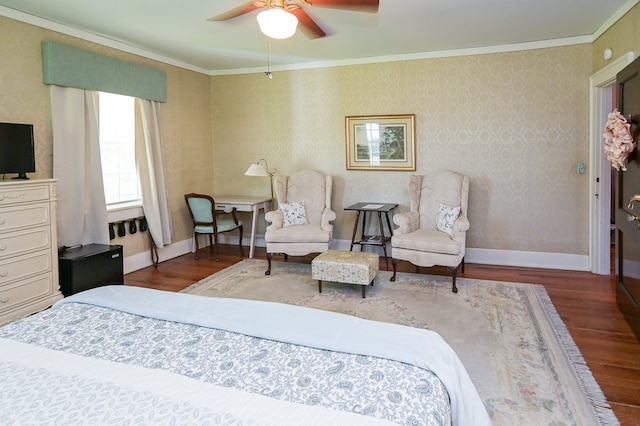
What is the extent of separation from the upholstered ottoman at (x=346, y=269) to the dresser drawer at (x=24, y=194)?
2.31m

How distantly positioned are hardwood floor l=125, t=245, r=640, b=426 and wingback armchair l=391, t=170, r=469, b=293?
21.2 inches

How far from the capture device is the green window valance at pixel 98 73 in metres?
3.78

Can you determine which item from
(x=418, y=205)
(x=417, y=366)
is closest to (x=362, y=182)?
(x=418, y=205)

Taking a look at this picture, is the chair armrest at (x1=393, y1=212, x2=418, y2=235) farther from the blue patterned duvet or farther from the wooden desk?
the blue patterned duvet

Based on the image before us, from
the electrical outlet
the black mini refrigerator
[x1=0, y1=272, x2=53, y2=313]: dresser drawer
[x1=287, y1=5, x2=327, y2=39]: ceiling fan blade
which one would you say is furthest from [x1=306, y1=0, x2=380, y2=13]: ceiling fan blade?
the electrical outlet

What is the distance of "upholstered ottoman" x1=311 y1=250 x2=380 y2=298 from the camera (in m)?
3.79

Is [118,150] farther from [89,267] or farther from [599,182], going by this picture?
[599,182]

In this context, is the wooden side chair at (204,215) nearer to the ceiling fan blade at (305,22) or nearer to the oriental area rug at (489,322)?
the oriental area rug at (489,322)

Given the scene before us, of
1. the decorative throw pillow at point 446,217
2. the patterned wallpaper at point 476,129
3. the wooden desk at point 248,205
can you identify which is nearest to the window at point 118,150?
the wooden desk at point 248,205

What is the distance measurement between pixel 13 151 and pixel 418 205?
392 centimetres

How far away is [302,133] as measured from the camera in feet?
18.9

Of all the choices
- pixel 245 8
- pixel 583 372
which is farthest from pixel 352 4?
pixel 583 372

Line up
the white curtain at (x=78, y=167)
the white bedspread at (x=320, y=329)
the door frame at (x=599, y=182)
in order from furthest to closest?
the door frame at (x=599, y=182)
the white curtain at (x=78, y=167)
the white bedspread at (x=320, y=329)

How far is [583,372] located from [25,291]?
3.97m
